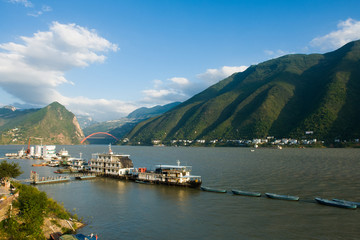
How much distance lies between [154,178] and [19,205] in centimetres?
4353

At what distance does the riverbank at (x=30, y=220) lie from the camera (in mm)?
25469

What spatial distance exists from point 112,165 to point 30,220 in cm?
5955

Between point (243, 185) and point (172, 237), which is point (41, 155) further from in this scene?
point (172, 237)

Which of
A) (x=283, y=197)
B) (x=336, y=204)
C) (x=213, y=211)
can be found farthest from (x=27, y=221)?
(x=336, y=204)

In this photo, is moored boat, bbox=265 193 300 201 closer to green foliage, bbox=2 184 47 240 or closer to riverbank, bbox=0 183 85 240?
riverbank, bbox=0 183 85 240

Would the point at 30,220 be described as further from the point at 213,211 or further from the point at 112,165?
the point at 112,165

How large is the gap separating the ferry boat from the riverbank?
33.4 metres

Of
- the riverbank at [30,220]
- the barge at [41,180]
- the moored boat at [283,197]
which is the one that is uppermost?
the riverbank at [30,220]

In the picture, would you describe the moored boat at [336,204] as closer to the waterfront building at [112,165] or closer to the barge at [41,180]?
the waterfront building at [112,165]

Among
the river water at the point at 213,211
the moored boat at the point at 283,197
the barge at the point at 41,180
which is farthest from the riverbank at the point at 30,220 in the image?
the barge at the point at 41,180

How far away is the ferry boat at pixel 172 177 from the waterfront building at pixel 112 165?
36.3 feet

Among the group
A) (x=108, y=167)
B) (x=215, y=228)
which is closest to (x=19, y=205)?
(x=215, y=228)

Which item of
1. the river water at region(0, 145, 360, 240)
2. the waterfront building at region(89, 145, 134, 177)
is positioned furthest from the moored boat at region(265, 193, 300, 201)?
the waterfront building at region(89, 145, 134, 177)

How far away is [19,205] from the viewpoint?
101ft
